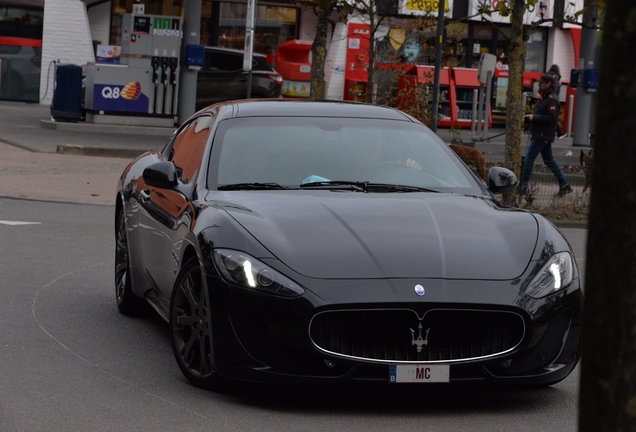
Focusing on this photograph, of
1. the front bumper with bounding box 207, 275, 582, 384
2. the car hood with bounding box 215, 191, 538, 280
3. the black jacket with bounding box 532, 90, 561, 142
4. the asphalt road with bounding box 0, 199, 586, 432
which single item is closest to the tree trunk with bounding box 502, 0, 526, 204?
the black jacket with bounding box 532, 90, 561, 142

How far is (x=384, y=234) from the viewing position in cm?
524

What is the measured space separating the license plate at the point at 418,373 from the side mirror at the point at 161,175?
1.88 m

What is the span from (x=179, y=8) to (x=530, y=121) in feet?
74.3

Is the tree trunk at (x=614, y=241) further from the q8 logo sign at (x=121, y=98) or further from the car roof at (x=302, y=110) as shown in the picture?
the q8 logo sign at (x=121, y=98)

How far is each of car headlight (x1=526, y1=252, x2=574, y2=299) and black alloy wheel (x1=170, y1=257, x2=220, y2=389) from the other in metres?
1.44

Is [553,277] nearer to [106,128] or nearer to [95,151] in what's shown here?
[95,151]

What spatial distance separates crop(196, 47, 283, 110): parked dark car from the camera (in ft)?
94.1

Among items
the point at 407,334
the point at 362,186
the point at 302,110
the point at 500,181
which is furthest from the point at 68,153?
the point at 407,334

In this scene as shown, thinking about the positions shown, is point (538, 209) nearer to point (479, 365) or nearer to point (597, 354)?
point (479, 365)

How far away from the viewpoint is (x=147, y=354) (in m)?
6.17

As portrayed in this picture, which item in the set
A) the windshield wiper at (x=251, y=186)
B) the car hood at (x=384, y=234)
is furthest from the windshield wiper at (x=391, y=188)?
the windshield wiper at (x=251, y=186)

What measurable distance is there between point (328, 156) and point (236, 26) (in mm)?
32377

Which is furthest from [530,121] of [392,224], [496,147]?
[392,224]

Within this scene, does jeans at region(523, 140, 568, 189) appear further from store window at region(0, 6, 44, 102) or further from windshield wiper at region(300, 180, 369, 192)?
store window at region(0, 6, 44, 102)
